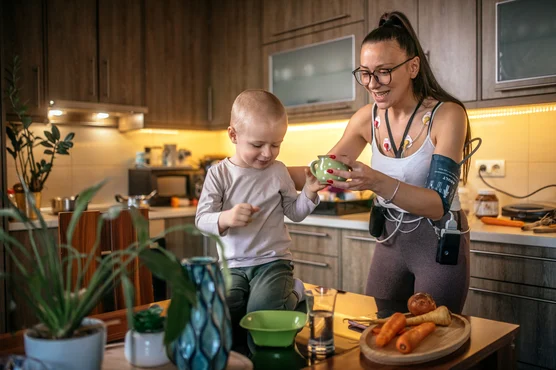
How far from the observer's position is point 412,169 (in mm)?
1701

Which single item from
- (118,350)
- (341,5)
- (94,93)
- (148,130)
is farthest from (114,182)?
(118,350)

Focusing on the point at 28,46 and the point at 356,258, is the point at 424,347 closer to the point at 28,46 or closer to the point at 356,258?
the point at 356,258

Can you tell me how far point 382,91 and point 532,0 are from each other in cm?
136

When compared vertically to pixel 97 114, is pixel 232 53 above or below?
above

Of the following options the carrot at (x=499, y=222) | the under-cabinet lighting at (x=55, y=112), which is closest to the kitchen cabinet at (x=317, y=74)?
the carrot at (x=499, y=222)

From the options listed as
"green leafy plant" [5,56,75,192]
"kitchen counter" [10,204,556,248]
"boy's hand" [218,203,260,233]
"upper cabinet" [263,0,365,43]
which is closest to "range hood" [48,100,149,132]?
"green leafy plant" [5,56,75,192]

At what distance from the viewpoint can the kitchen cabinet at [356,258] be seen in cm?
292

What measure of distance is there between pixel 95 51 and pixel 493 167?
259cm

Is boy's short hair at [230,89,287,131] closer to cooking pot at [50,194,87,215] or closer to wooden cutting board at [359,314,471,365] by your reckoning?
wooden cutting board at [359,314,471,365]

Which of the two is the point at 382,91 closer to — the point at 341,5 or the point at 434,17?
the point at 434,17

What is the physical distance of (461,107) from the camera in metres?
1.67

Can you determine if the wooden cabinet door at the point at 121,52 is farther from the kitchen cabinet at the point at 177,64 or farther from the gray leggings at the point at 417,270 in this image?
the gray leggings at the point at 417,270

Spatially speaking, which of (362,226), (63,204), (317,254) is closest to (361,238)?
(362,226)

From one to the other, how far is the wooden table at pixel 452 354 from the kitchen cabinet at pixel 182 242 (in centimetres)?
242
